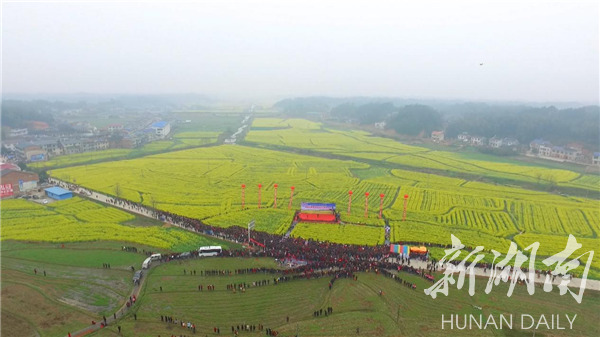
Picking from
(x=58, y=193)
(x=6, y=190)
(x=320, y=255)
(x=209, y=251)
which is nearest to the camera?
(x=320, y=255)

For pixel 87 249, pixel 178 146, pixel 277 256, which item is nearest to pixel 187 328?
pixel 277 256

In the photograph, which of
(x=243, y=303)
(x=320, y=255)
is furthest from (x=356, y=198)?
(x=243, y=303)

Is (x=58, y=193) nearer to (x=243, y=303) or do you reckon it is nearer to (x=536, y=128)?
(x=243, y=303)

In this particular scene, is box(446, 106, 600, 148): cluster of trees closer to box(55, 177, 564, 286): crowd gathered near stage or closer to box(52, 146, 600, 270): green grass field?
box(52, 146, 600, 270): green grass field

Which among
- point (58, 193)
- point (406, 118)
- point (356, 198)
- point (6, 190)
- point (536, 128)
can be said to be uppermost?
point (406, 118)

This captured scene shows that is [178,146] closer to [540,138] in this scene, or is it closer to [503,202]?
[503,202]

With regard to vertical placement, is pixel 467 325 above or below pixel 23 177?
below
